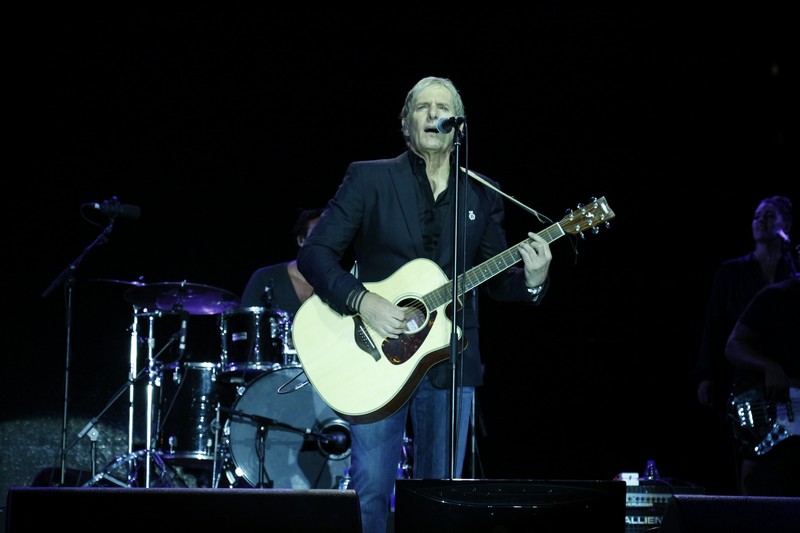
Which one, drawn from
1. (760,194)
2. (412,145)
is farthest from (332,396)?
(760,194)

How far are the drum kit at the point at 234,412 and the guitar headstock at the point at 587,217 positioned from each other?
2.66 metres

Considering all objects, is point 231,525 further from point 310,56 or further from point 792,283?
point 310,56

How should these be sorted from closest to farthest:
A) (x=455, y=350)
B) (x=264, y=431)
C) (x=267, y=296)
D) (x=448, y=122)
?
1. (x=455, y=350)
2. (x=448, y=122)
3. (x=264, y=431)
4. (x=267, y=296)

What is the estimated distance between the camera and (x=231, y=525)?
245 centimetres

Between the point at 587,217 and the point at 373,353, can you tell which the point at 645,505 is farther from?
the point at 373,353

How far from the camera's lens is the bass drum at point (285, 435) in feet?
19.9

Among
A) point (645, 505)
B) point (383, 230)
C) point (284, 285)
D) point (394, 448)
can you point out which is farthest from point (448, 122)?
point (284, 285)

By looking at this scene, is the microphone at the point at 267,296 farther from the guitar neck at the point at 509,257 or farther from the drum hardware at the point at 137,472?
the guitar neck at the point at 509,257

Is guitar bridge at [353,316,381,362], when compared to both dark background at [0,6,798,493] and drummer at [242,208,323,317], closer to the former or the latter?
drummer at [242,208,323,317]

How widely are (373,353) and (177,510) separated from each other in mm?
1286

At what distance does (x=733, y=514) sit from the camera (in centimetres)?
242

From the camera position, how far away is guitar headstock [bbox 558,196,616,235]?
12.2 ft

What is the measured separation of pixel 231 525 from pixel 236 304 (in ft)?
13.4

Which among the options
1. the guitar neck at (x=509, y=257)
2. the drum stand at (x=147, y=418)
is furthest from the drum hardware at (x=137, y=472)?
the guitar neck at (x=509, y=257)
